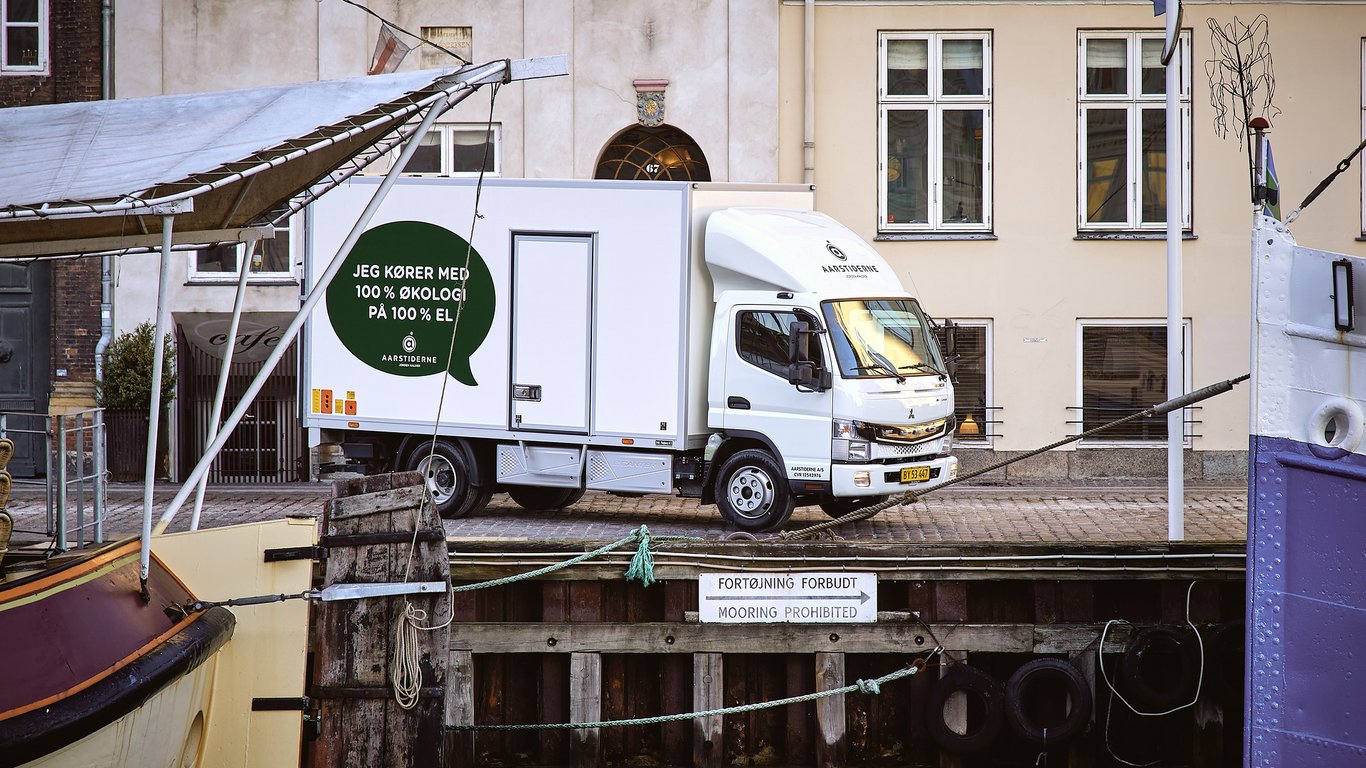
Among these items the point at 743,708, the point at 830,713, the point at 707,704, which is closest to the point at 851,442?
the point at 830,713

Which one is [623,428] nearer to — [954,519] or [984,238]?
[954,519]

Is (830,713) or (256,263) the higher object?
(256,263)

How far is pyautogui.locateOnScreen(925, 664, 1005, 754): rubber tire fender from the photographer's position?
848 centimetres

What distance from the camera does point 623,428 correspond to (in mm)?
14914

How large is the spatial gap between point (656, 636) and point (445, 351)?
24.6 feet

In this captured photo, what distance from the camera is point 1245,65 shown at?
20250 millimetres

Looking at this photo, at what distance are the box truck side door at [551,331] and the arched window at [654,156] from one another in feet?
20.5

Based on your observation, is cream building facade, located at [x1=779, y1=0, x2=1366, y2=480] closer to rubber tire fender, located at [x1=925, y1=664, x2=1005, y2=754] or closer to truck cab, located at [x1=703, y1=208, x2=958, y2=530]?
truck cab, located at [x1=703, y1=208, x2=958, y2=530]

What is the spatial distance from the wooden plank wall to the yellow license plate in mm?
5729

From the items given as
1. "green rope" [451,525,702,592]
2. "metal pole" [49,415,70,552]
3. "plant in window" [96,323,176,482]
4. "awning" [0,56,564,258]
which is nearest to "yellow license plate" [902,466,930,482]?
"green rope" [451,525,702,592]

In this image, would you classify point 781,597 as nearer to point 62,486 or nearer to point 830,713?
point 830,713

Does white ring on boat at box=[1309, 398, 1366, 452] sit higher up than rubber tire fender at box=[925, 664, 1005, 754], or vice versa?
white ring on boat at box=[1309, 398, 1366, 452]

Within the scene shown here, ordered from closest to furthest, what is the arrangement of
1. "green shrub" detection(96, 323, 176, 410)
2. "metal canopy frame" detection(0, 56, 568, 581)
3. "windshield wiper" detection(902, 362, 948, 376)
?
"metal canopy frame" detection(0, 56, 568, 581)
"windshield wiper" detection(902, 362, 948, 376)
"green shrub" detection(96, 323, 176, 410)

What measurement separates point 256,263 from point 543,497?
735cm
